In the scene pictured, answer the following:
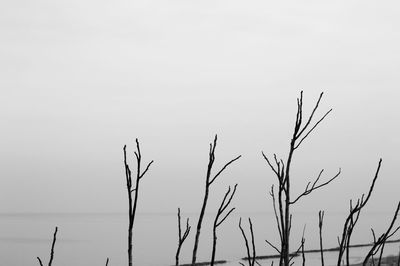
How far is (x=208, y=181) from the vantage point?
79.0 inches

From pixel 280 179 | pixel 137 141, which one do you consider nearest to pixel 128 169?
pixel 137 141

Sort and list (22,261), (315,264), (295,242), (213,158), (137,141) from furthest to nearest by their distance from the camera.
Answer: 1. (295,242)
2. (22,261)
3. (315,264)
4. (213,158)
5. (137,141)

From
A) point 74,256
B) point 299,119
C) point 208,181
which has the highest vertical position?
point 299,119

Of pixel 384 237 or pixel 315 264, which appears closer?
pixel 384 237

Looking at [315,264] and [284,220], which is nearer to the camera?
[284,220]

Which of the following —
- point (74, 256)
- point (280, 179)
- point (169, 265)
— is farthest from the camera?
point (74, 256)

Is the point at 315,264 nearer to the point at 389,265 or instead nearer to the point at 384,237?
the point at 389,265

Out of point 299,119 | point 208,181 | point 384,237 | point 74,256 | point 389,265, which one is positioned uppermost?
point 299,119

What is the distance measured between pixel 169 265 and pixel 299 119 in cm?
6270

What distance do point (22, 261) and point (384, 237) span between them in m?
75.2

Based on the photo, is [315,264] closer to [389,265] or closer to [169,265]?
[169,265]

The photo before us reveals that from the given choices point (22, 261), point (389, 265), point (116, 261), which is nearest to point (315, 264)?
point (389, 265)

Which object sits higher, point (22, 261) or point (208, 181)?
point (208, 181)

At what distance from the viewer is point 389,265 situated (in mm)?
35781
